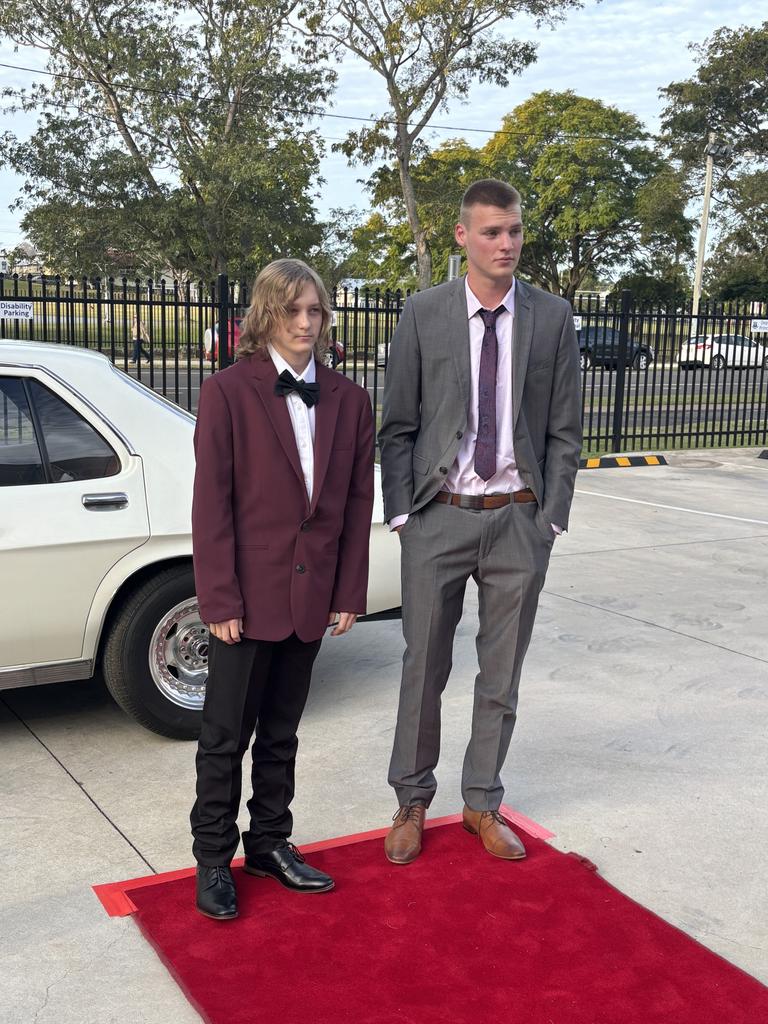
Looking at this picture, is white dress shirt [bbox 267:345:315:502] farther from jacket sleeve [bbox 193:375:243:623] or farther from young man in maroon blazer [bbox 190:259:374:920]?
jacket sleeve [bbox 193:375:243:623]

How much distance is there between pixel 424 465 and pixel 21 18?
3590cm

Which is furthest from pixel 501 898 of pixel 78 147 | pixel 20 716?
pixel 78 147

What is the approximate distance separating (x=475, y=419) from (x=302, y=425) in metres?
0.60

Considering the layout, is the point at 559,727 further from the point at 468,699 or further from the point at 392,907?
the point at 392,907

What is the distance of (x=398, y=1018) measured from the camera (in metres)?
2.76

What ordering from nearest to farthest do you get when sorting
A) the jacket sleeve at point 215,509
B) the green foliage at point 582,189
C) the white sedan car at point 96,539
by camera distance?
the jacket sleeve at point 215,509, the white sedan car at point 96,539, the green foliage at point 582,189

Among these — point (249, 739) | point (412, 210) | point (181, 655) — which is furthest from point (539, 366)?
point (412, 210)

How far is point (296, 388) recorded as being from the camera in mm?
3166

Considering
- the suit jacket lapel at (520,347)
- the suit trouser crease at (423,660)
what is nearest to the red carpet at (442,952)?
the suit trouser crease at (423,660)

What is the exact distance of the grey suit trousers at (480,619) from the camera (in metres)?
3.54

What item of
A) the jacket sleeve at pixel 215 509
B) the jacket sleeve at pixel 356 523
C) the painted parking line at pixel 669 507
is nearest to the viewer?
the jacket sleeve at pixel 215 509

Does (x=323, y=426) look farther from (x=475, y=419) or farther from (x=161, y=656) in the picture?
(x=161, y=656)

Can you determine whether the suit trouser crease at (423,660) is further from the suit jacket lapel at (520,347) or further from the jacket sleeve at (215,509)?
the jacket sleeve at (215,509)

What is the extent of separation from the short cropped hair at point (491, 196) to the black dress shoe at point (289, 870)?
205cm
